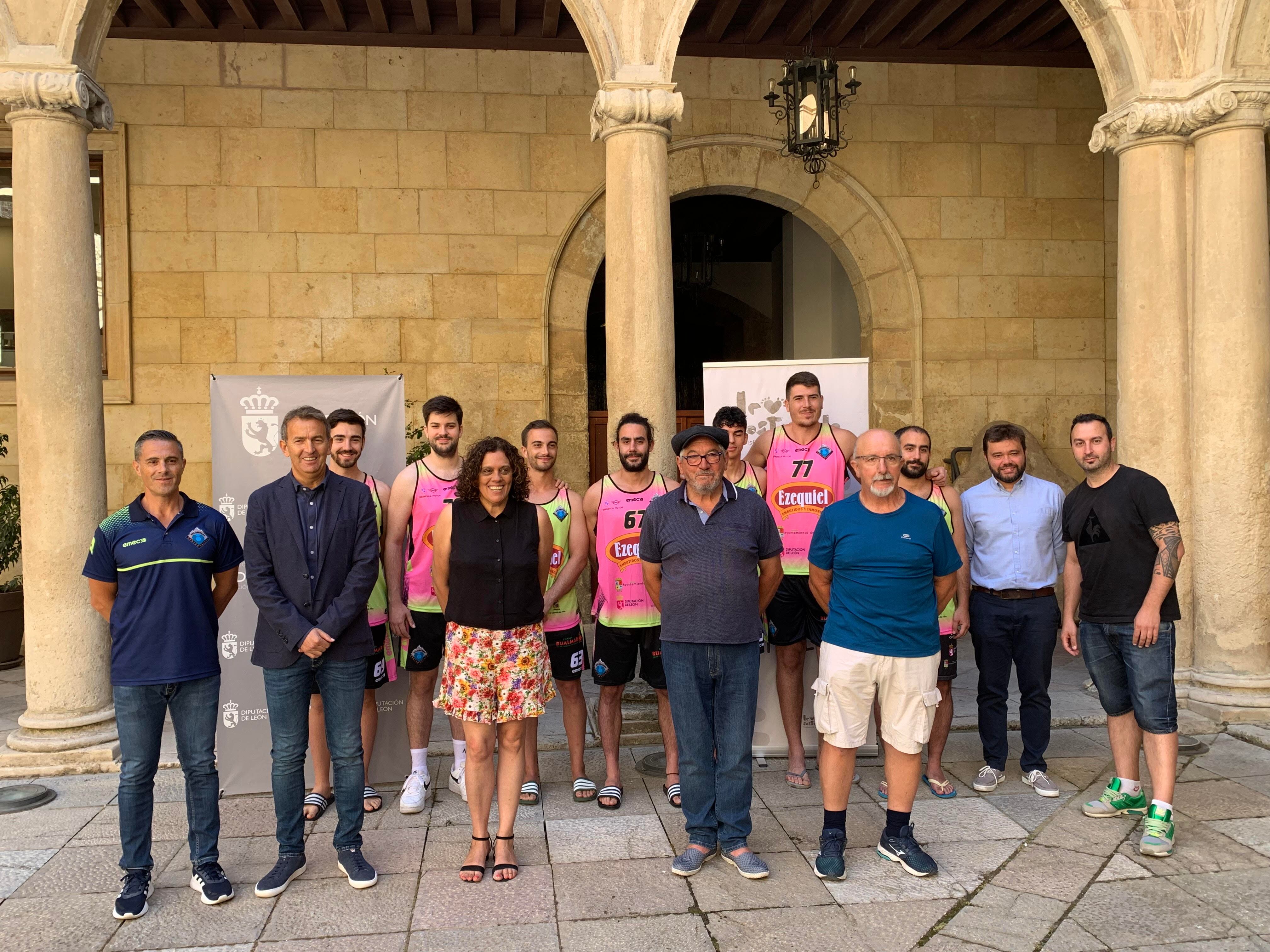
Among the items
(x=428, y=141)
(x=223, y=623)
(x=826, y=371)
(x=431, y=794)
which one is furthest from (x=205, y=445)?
(x=826, y=371)

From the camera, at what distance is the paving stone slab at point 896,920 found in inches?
133

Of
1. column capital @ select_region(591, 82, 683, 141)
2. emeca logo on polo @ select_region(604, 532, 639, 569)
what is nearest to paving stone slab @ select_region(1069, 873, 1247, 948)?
emeca logo on polo @ select_region(604, 532, 639, 569)

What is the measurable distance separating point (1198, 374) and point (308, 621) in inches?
208

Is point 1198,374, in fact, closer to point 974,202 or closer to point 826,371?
point 826,371

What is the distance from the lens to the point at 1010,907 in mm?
3629

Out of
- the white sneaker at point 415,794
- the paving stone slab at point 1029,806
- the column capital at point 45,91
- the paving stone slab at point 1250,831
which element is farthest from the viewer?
the column capital at point 45,91

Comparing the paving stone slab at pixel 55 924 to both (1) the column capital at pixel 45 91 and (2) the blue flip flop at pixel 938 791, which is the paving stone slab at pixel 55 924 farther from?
(1) the column capital at pixel 45 91

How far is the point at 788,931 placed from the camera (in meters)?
3.44

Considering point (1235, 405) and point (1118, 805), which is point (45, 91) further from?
point (1235, 405)

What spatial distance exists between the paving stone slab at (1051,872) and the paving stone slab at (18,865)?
3776mm

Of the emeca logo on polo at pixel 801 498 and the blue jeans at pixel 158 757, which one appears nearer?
the blue jeans at pixel 158 757

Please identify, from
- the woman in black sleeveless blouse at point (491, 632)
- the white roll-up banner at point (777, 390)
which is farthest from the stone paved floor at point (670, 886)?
the white roll-up banner at point (777, 390)

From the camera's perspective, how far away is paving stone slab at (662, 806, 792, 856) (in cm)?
417

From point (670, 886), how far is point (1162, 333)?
459cm
